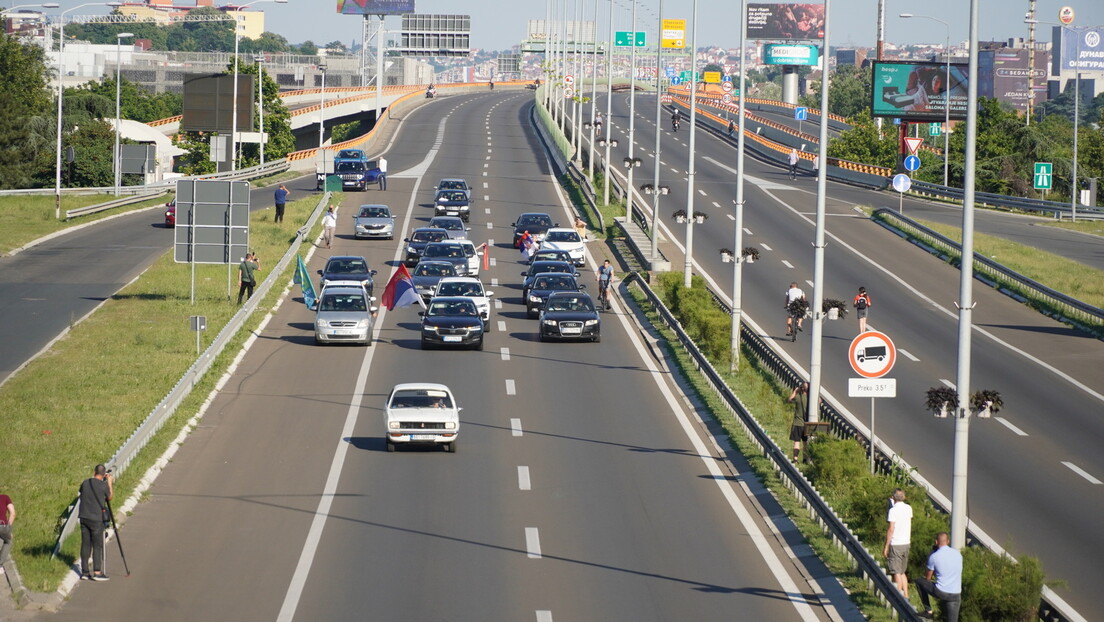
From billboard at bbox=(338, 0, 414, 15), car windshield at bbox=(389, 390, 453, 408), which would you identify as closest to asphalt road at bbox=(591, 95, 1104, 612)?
car windshield at bbox=(389, 390, 453, 408)

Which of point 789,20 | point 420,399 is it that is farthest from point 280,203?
point 789,20

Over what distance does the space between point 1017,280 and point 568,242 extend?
1748cm

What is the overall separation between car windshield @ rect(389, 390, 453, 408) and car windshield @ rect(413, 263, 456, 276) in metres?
20.9

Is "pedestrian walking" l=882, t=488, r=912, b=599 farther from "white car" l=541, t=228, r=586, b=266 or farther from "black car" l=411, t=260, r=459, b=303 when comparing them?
"white car" l=541, t=228, r=586, b=266

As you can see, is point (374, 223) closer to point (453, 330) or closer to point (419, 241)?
point (419, 241)

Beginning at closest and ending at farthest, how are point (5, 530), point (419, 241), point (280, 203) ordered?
point (5, 530)
point (419, 241)
point (280, 203)

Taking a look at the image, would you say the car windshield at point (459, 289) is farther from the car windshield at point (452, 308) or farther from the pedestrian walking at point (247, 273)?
the pedestrian walking at point (247, 273)

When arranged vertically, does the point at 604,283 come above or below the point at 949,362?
above

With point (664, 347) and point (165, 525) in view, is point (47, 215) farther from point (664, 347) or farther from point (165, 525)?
point (165, 525)

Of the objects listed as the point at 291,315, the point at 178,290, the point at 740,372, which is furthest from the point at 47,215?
the point at 740,372

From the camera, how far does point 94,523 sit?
18.6m

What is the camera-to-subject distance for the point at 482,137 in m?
114

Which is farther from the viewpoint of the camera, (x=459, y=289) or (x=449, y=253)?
(x=449, y=253)

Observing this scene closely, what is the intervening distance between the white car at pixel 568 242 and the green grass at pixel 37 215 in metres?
21.9
